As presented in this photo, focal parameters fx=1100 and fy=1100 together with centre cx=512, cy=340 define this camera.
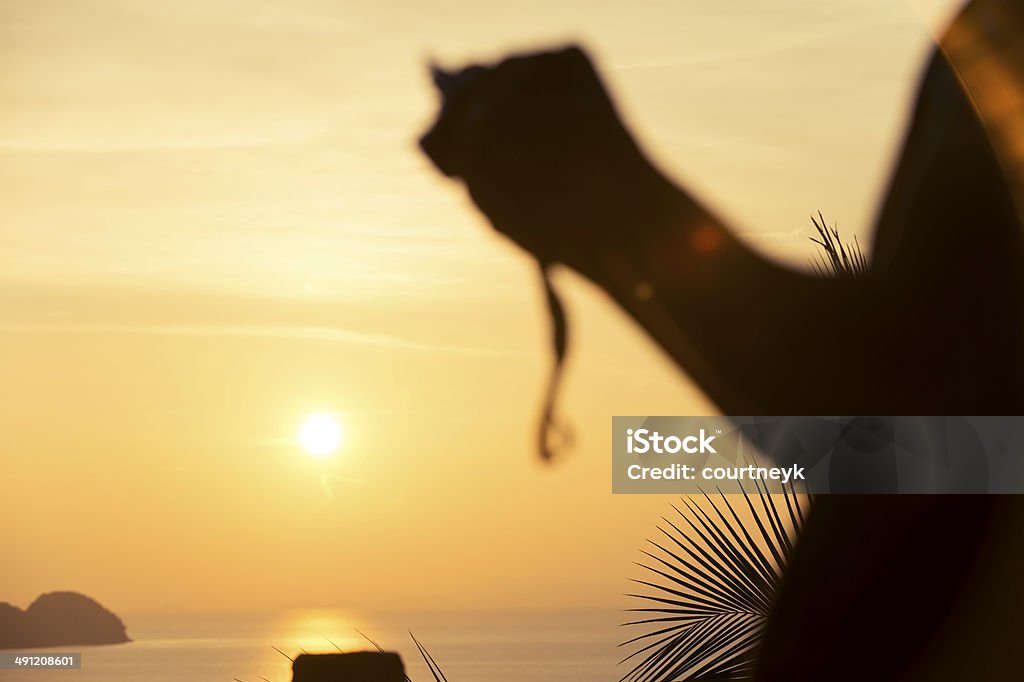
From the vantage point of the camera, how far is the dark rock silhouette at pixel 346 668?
312cm

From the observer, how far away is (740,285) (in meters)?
3.49

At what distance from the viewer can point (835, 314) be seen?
3479 mm

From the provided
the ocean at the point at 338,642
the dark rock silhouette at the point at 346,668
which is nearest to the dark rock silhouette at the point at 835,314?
the dark rock silhouette at the point at 346,668

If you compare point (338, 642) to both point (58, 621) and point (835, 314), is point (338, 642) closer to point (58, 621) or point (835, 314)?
Result: point (58, 621)

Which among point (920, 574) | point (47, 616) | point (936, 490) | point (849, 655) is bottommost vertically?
point (849, 655)

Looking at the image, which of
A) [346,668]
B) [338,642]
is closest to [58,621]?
[338,642]

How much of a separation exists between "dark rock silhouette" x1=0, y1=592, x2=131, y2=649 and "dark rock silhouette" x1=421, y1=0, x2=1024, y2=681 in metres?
87.3

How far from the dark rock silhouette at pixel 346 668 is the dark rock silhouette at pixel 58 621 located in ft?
286

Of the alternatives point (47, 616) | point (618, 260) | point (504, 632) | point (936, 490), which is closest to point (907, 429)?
point (936, 490)

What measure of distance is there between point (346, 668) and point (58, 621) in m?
121

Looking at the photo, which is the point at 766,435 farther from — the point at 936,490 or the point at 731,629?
the point at 731,629

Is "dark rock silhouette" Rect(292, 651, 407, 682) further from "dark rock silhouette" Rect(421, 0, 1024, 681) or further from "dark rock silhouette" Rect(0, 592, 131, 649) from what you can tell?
"dark rock silhouette" Rect(0, 592, 131, 649)

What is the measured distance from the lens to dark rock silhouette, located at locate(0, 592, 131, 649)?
312 ft

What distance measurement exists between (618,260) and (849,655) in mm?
1407
